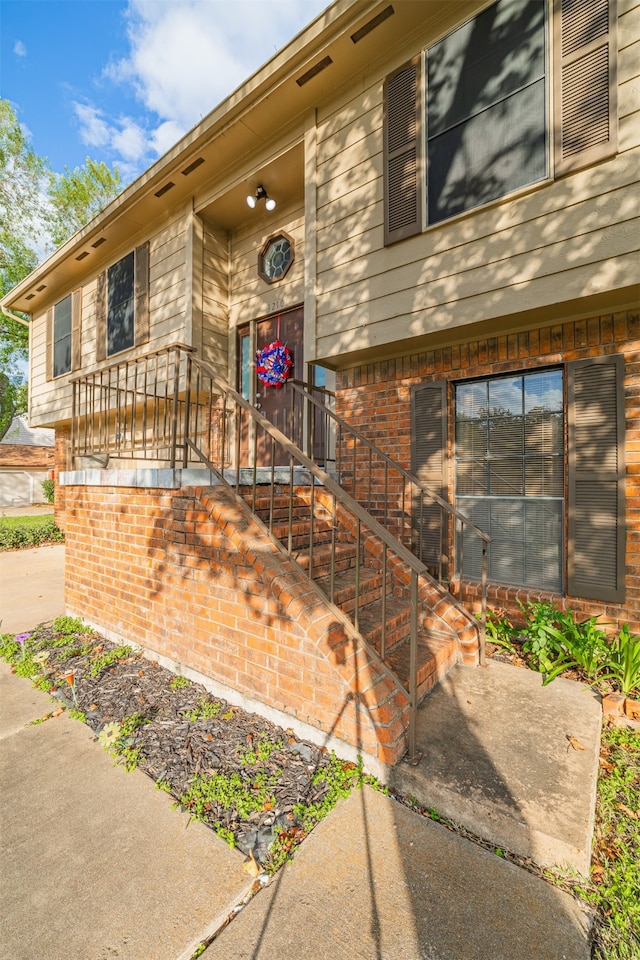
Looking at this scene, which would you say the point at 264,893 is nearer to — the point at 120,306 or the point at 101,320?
the point at 120,306

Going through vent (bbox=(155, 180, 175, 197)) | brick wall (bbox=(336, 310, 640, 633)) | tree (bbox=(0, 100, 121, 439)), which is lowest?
brick wall (bbox=(336, 310, 640, 633))

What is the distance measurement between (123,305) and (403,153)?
5.10 meters

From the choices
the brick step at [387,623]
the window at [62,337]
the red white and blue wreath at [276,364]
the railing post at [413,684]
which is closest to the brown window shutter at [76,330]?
the window at [62,337]

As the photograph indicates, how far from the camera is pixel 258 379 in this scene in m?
5.83

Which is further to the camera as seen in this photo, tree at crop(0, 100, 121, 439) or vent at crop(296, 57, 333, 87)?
tree at crop(0, 100, 121, 439)

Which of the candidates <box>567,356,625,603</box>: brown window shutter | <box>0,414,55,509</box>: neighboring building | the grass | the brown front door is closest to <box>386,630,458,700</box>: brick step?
the grass

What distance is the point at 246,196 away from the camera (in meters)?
5.41

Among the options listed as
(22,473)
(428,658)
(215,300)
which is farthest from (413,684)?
(22,473)

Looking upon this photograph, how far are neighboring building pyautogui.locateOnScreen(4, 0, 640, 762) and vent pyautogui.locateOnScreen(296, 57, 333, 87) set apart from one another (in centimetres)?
3

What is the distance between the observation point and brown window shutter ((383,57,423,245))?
357 centimetres

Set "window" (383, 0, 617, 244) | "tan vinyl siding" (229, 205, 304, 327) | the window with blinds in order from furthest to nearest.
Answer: "tan vinyl siding" (229, 205, 304, 327), the window with blinds, "window" (383, 0, 617, 244)

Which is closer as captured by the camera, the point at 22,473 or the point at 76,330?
the point at 76,330

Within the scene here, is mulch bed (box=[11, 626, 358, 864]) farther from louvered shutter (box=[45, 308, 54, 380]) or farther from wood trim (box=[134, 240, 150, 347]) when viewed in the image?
louvered shutter (box=[45, 308, 54, 380])

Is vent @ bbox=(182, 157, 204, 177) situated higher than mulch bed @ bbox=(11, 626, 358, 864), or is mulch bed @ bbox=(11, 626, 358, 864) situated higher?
vent @ bbox=(182, 157, 204, 177)
